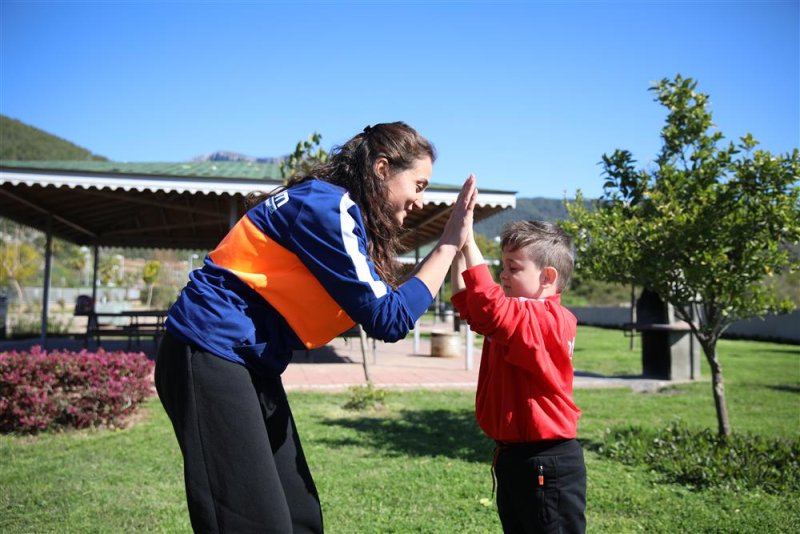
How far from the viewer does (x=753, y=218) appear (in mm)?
4867

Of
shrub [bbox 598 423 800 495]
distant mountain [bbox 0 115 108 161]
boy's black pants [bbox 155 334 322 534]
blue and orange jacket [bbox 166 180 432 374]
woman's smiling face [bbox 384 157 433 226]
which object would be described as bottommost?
shrub [bbox 598 423 800 495]

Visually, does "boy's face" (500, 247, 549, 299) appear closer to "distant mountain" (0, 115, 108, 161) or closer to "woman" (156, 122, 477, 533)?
"woman" (156, 122, 477, 533)

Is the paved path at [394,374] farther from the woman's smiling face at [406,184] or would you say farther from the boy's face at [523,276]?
the woman's smiling face at [406,184]

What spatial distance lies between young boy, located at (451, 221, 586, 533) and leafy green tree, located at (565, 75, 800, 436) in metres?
3.04

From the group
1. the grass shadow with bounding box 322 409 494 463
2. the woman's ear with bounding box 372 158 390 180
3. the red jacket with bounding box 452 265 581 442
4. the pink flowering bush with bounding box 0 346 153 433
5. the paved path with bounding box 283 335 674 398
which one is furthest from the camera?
the paved path with bounding box 283 335 674 398

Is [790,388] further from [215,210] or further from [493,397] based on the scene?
[215,210]

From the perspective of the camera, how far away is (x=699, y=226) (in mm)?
4953

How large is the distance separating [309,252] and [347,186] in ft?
1.07

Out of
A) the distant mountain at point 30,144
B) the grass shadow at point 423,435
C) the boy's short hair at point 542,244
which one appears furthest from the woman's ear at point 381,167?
the distant mountain at point 30,144

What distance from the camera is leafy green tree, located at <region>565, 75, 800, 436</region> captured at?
4.88 meters

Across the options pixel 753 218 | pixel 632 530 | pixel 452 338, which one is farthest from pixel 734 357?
pixel 632 530

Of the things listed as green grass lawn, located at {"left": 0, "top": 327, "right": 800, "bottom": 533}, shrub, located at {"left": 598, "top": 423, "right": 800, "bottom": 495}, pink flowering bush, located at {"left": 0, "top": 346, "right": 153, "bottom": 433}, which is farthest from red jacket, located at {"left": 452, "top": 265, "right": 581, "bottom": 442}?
pink flowering bush, located at {"left": 0, "top": 346, "right": 153, "bottom": 433}

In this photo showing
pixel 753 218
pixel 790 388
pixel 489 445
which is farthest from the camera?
pixel 790 388

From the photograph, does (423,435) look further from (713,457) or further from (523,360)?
(523,360)
